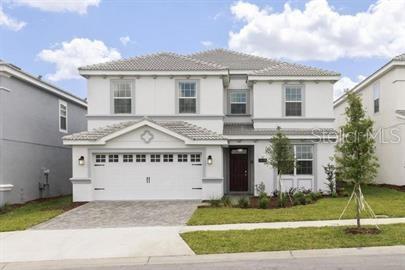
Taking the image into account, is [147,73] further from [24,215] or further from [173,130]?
[24,215]

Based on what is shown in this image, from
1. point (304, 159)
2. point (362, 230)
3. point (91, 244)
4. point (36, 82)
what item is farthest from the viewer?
point (36, 82)

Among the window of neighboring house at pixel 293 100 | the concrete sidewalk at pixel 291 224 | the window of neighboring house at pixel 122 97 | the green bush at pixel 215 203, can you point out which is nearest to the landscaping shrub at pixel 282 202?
the green bush at pixel 215 203

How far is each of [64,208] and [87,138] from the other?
132 inches

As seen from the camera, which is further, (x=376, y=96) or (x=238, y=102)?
(x=376, y=96)

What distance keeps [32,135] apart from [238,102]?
35.5ft

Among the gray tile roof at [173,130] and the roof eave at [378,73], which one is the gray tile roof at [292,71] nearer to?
the roof eave at [378,73]

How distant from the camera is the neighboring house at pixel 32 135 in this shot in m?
16.3

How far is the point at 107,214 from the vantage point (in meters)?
13.4

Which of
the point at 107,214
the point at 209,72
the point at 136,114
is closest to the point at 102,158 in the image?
the point at 136,114

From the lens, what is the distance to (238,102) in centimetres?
2045

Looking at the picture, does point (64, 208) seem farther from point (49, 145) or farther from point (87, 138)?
point (49, 145)

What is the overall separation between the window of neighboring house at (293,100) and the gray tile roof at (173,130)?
4.46 meters

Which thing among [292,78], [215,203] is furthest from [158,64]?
[215,203]

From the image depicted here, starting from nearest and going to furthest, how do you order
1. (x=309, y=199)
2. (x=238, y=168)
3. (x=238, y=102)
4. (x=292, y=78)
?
1. (x=309, y=199)
2. (x=292, y=78)
3. (x=238, y=168)
4. (x=238, y=102)
